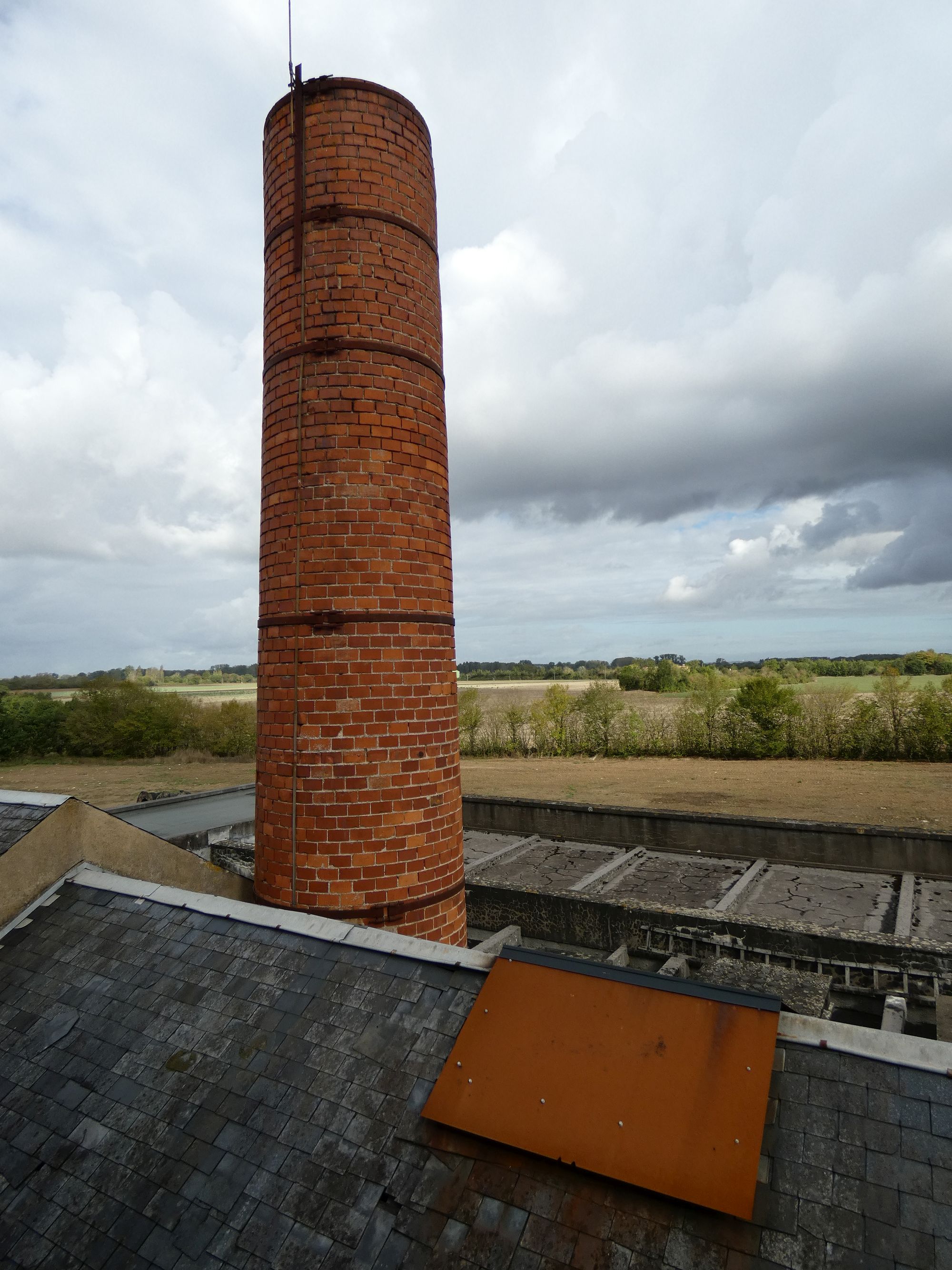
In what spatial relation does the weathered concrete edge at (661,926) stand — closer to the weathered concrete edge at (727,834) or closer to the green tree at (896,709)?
the weathered concrete edge at (727,834)

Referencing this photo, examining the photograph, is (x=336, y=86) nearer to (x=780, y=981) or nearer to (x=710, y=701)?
(x=780, y=981)

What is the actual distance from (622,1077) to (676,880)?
6.21 meters

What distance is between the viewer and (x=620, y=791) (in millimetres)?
20531

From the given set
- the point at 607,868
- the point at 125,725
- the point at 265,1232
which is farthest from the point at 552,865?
the point at 125,725

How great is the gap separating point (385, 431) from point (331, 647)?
4.45 feet

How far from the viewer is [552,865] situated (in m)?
8.95

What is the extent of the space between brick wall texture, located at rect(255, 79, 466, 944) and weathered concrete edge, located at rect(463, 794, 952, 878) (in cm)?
617

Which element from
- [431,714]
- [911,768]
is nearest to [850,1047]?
[431,714]

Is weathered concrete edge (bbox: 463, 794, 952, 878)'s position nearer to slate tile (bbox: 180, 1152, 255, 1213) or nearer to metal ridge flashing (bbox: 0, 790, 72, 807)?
metal ridge flashing (bbox: 0, 790, 72, 807)

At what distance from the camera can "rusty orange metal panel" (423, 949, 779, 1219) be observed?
6.81 feet

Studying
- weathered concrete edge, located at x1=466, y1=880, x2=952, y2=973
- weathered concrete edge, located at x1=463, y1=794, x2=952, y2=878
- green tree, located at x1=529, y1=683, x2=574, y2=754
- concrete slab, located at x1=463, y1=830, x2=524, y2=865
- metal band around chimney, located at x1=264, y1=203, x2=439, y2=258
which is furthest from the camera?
green tree, located at x1=529, y1=683, x2=574, y2=754

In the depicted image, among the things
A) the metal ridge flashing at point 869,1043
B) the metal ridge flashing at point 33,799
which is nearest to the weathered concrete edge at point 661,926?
the metal ridge flashing at point 869,1043

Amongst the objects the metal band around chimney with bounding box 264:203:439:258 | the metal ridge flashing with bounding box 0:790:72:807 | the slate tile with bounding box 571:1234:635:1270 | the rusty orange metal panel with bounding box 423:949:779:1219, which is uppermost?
the metal band around chimney with bounding box 264:203:439:258

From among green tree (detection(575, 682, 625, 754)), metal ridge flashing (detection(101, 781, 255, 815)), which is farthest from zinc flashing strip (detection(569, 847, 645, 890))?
green tree (detection(575, 682, 625, 754))
